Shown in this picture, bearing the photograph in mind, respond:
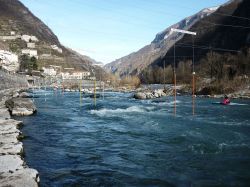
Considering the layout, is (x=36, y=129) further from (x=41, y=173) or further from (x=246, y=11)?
(x=246, y=11)

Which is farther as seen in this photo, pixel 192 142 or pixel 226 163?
pixel 192 142

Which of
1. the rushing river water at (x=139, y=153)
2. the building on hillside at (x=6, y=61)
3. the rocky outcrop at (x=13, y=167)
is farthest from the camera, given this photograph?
the building on hillside at (x=6, y=61)

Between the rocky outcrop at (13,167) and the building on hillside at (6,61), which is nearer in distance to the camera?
the rocky outcrop at (13,167)

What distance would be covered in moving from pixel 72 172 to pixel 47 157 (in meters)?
3.30

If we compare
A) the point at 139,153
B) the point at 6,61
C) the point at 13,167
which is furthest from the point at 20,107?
the point at 6,61

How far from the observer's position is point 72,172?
1578 cm

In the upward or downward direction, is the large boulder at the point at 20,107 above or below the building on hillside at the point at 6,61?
below

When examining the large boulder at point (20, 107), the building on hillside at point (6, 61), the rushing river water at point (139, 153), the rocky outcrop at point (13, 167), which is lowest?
the rushing river water at point (139, 153)

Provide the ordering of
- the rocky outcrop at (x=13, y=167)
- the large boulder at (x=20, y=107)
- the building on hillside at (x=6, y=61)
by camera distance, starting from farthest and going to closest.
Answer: the building on hillside at (x=6, y=61) < the large boulder at (x=20, y=107) < the rocky outcrop at (x=13, y=167)

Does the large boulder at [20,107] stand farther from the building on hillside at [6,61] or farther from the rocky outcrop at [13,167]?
the building on hillside at [6,61]


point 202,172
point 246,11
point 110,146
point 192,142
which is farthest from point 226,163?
point 246,11

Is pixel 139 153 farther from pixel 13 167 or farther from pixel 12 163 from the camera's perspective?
pixel 13 167

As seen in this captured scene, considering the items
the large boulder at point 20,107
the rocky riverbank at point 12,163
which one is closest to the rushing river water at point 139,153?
the rocky riverbank at point 12,163

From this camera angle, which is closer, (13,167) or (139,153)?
(13,167)
